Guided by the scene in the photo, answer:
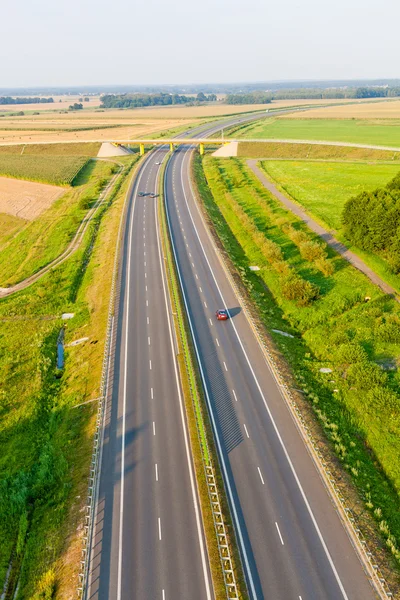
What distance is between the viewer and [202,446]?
1421 inches

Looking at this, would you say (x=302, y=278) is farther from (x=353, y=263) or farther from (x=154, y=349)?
(x=154, y=349)

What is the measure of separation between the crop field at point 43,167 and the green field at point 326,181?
66.4m

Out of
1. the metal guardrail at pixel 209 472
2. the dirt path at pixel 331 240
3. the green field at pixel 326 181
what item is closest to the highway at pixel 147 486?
the metal guardrail at pixel 209 472

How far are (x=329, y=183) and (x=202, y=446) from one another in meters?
106

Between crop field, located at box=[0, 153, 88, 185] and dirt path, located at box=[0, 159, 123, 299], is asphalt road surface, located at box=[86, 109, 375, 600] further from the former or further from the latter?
crop field, located at box=[0, 153, 88, 185]

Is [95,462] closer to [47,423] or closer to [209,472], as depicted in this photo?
[209,472]

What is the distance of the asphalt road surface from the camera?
27.0m

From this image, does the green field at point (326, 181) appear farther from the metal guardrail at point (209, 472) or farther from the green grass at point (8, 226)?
the green grass at point (8, 226)

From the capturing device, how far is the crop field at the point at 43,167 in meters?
133

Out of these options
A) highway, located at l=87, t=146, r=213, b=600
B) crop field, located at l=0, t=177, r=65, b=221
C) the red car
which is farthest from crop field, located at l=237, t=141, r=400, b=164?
highway, located at l=87, t=146, r=213, b=600

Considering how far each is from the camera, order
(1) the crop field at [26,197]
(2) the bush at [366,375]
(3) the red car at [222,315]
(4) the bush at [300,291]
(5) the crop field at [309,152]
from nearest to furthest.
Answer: (2) the bush at [366,375]
(3) the red car at [222,315]
(4) the bush at [300,291]
(1) the crop field at [26,197]
(5) the crop field at [309,152]

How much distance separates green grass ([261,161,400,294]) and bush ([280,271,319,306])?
1501 centimetres

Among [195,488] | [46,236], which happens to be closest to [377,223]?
[195,488]

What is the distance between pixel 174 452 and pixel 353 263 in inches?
2018
